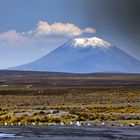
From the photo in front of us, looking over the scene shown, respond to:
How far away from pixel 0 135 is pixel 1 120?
16408mm

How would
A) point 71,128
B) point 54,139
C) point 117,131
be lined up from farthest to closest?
point 71,128
point 117,131
point 54,139

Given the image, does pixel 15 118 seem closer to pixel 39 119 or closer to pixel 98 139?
pixel 39 119

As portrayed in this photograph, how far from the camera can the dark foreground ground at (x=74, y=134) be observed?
34812 mm

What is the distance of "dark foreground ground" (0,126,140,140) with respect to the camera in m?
34.8

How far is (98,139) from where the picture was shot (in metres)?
34.2

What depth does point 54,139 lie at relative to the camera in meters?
34.2

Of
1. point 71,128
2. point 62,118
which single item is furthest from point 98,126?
point 62,118

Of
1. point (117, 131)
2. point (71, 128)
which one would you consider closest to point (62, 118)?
point (71, 128)

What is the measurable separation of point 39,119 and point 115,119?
26.6 feet

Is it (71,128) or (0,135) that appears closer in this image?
(0,135)

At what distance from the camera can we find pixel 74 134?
1457 inches

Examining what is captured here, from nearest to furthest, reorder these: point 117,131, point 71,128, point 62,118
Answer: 1. point 117,131
2. point 71,128
3. point 62,118

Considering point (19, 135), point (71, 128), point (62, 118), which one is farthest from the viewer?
point (62, 118)

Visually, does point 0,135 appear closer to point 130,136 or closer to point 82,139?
point 82,139
